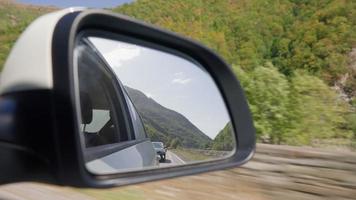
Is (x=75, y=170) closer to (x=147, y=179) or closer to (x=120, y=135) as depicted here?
(x=147, y=179)

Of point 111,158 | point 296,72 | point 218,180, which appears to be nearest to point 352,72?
point 296,72

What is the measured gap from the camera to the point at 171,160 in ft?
6.88

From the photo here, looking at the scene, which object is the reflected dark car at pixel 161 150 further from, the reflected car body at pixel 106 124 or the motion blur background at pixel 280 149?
the motion blur background at pixel 280 149

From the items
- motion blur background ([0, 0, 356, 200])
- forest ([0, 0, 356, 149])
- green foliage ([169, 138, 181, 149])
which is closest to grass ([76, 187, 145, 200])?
motion blur background ([0, 0, 356, 200])

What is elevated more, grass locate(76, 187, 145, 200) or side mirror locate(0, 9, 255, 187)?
side mirror locate(0, 9, 255, 187)

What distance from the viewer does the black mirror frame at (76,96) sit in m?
1.06

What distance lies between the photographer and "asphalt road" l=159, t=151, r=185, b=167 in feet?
6.77

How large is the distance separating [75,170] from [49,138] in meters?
0.11

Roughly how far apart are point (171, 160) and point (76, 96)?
1.01 m

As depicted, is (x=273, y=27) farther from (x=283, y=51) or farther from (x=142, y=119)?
(x=142, y=119)

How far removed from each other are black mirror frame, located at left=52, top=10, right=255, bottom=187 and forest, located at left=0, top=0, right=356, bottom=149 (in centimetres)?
18

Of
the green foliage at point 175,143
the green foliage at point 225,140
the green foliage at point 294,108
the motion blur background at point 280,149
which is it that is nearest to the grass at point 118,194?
the motion blur background at point 280,149

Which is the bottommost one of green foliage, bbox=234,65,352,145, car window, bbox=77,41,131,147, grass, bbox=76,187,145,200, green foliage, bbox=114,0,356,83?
grass, bbox=76,187,145,200

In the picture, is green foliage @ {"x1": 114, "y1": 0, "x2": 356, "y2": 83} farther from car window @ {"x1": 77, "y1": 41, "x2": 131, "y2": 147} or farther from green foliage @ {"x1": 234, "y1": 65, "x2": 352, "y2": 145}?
car window @ {"x1": 77, "y1": 41, "x2": 131, "y2": 147}
